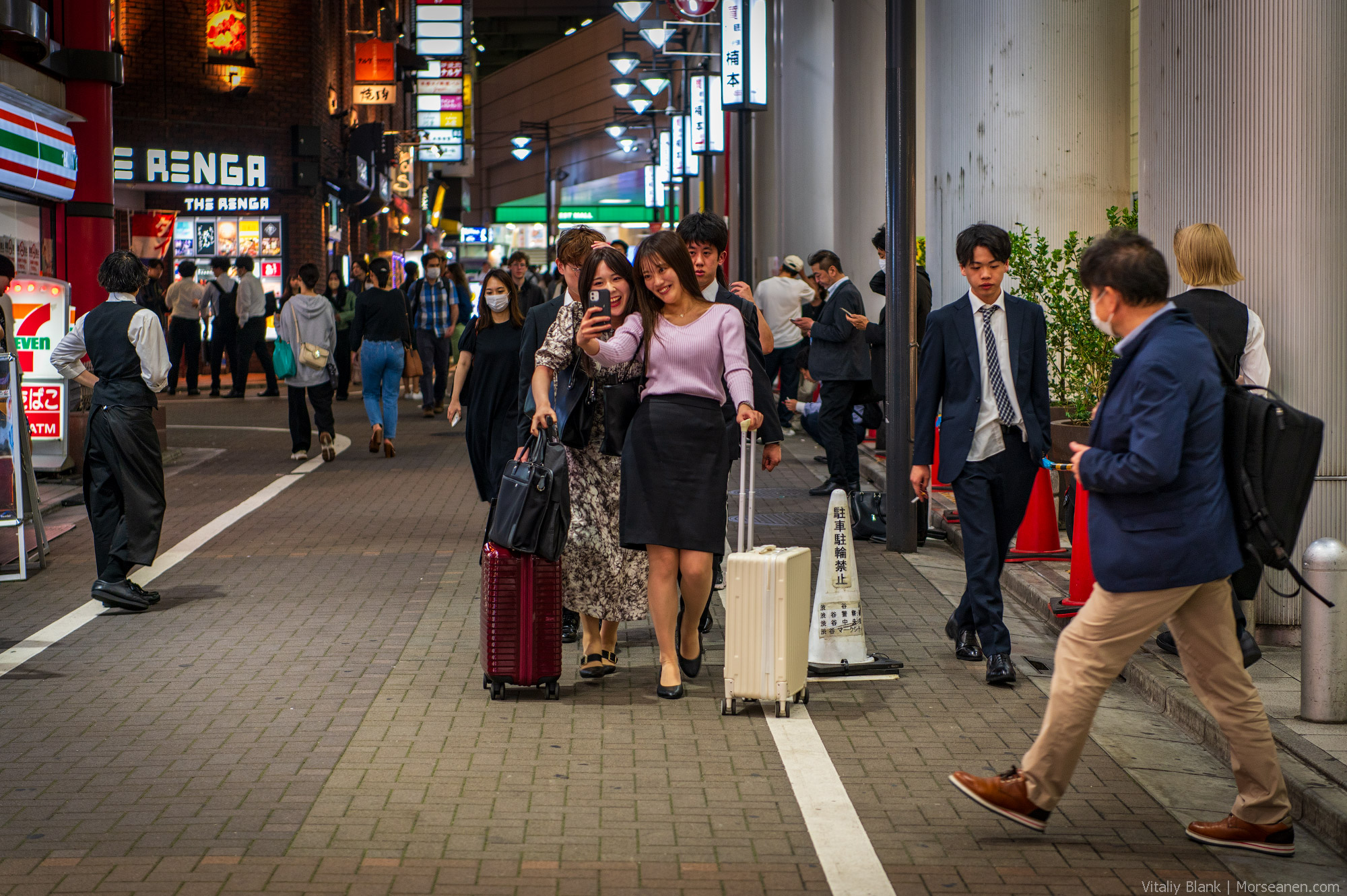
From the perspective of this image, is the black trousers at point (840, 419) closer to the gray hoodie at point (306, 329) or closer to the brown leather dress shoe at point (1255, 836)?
the gray hoodie at point (306, 329)

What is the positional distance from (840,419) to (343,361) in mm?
14334

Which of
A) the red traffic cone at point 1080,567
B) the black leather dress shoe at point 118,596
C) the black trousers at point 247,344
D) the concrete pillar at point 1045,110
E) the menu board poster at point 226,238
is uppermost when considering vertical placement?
the menu board poster at point 226,238

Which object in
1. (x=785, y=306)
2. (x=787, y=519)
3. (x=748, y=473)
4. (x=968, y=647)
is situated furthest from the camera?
(x=785, y=306)

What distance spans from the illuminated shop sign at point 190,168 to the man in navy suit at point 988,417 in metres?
23.3

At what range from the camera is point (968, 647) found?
7125mm

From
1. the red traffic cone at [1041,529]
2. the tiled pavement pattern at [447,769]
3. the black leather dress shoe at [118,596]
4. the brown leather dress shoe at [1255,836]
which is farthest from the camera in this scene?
the red traffic cone at [1041,529]

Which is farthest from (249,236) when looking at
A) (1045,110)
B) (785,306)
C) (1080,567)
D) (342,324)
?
(1080,567)

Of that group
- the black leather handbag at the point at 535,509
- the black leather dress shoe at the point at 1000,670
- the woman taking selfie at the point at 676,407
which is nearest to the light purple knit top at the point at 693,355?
the woman taking selfie at the point at 676,407

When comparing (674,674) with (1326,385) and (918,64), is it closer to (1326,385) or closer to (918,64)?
(1326,385)

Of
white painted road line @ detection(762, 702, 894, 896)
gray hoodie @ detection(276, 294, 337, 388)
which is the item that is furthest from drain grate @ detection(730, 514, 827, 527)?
gray hoodie @ detection(276, 294, 337, 388)

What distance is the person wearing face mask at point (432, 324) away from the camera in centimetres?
2098

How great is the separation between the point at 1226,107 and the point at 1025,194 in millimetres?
5306

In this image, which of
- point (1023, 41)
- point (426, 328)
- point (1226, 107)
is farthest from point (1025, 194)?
point (426, 328)

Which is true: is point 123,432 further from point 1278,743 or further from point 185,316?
point 185,316
